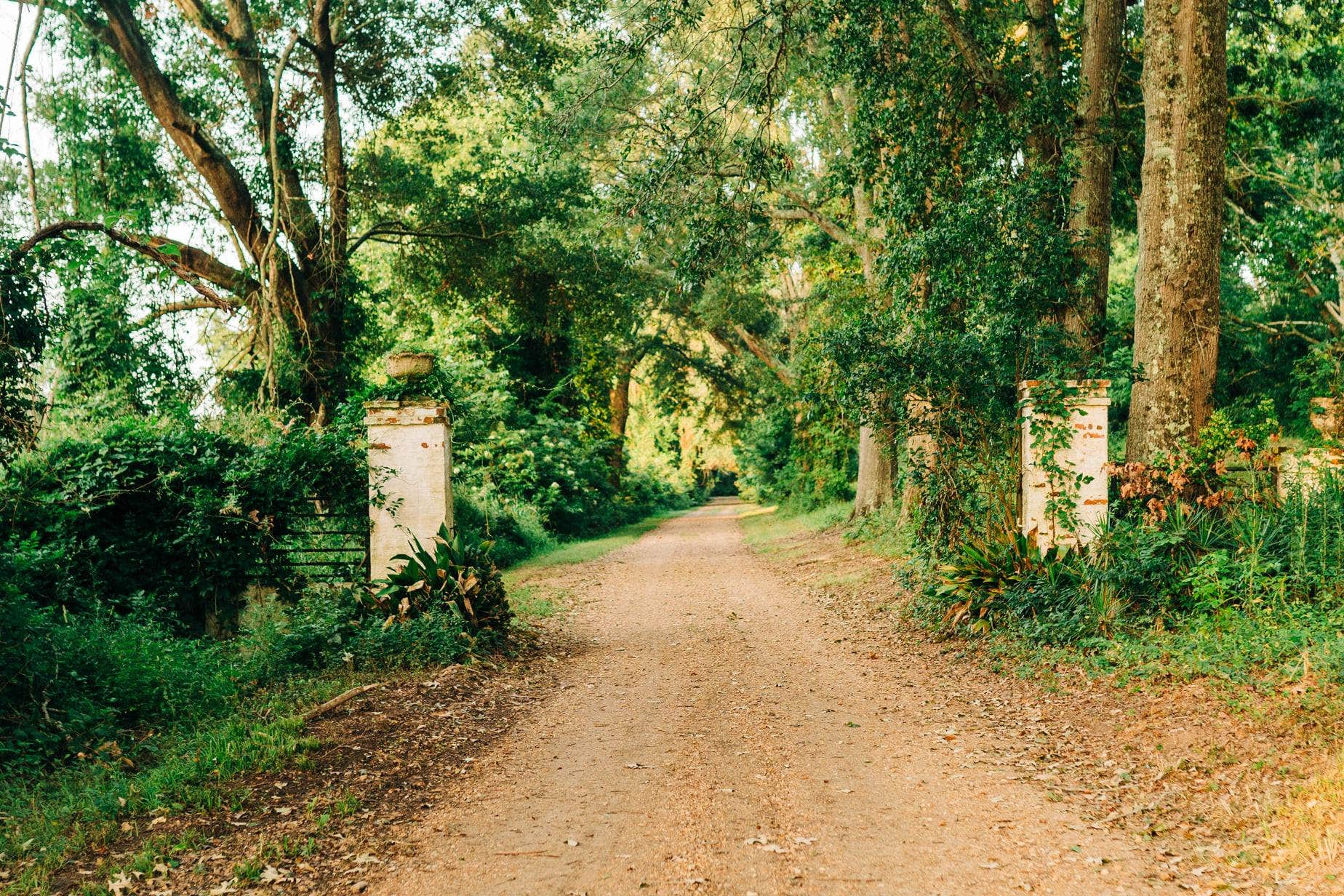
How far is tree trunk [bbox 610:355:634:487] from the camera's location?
2972 cm

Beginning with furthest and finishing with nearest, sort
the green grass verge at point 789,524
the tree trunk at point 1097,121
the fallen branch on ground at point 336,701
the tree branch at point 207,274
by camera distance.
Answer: the green grass verge at point 789,524
the tree branch at point 207,274
the tree trunk at point 1097,121
the fallen branch on ground at point 336,701

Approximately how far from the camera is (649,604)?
12.4 m

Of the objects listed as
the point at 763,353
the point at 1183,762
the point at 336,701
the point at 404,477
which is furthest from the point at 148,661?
the point at 763,353

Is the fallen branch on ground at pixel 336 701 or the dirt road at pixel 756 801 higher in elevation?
the fallen branch on ground at pixel 336 701

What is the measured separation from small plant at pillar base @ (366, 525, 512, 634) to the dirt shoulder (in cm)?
424

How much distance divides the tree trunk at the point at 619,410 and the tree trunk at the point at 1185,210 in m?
20.0

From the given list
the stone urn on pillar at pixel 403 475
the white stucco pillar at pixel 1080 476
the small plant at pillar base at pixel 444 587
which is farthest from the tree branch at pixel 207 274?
the white stucco pillar at pixel 1080 476

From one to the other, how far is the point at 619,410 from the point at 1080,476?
26.0 m

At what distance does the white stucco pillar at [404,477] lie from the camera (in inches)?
357

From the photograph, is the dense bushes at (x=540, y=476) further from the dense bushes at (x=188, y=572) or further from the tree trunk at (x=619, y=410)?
the dense bushes at (x=188, y=572)

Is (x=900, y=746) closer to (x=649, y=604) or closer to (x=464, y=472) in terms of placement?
(x=649, y=604)

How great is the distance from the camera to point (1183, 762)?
512 centimetres

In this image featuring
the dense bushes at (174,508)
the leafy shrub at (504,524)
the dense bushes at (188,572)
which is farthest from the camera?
the leafy shrub at (504,524)

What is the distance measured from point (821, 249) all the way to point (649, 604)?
1082 centimetres
